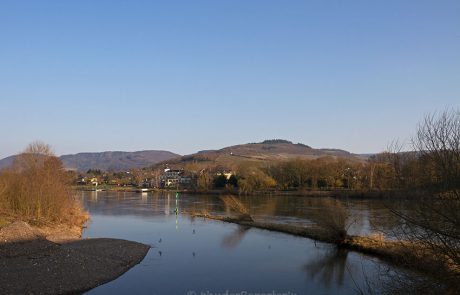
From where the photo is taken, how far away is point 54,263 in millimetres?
21750

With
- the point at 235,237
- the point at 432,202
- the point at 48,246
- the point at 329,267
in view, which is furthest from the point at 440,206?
the point at 235,237

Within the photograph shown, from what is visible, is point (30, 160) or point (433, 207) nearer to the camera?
point (433, 207)

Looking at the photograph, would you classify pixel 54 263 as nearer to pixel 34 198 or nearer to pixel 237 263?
pixel 237 263

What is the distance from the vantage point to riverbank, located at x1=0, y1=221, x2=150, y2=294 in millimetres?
18625

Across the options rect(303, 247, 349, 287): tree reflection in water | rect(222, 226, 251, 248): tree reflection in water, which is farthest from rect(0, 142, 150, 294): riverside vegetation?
rect(303, 247, 349, 287): tree reflection in water

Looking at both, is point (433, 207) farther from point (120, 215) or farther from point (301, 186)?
point (301, 186)

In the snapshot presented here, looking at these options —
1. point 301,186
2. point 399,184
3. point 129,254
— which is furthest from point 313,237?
point 301,186

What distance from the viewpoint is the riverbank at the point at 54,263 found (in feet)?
61.1

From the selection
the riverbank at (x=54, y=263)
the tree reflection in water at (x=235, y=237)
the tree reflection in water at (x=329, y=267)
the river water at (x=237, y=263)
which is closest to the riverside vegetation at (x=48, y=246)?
the riverbank at (x=54, y=263)

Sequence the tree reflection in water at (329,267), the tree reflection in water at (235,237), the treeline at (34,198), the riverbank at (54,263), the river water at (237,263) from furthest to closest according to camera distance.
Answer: the treeline at (34,198), the tree reflection in water at (235,237), the tree reflection in water at (329,267), the river water at (237,263), the riverbank at (54,263)

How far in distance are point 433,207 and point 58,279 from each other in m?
15.9

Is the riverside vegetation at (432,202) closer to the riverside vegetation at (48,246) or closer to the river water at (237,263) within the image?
the river water at (237,263)

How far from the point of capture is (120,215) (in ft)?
188

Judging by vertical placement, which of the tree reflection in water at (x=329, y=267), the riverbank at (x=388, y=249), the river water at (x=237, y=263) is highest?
the riverbank at (x=388, y=249)
